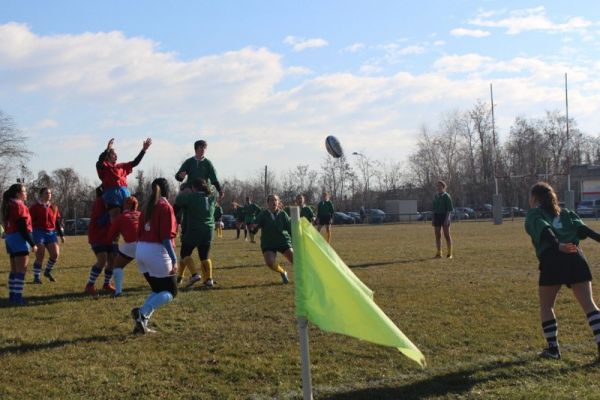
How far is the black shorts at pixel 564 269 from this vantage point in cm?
596

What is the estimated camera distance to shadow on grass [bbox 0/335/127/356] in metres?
6.46

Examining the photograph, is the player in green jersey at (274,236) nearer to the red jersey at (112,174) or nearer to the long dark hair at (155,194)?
the red jersey at (112,174)

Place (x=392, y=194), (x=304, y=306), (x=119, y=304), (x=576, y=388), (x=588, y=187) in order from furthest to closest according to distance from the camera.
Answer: (x=392, y=194) < (x=588, y=187) < (x=119, y=304) < (x=576, y=388) < (x=304, y=306)

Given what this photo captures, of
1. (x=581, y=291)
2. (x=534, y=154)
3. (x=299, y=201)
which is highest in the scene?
(x=534, y=154)

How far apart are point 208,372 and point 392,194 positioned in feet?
276

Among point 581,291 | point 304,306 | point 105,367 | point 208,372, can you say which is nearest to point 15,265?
point 105,367

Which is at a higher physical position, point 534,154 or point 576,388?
point 534,154

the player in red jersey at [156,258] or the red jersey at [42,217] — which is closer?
the player in red jersey at [156,258]

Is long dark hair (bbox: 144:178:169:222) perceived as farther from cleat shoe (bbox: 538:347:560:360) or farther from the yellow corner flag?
cleat shoe (bbox: 538:347:560:360)

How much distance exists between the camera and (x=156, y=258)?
7102mm

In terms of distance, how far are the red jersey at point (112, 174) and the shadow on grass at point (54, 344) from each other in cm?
391

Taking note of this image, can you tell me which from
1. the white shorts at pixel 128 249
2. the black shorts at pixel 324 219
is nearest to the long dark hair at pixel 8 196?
the white shorts at pixel 128 249

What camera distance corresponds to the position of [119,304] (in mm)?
9047

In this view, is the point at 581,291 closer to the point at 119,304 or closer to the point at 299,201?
the point at 119,304
